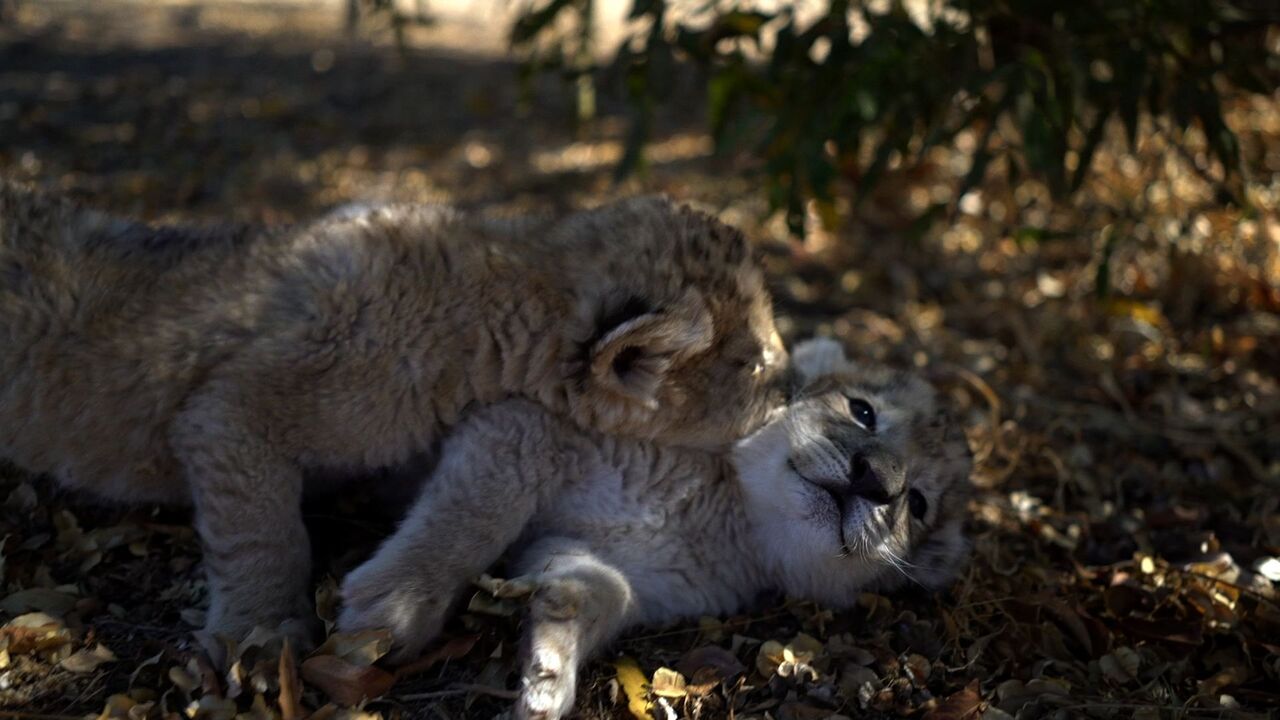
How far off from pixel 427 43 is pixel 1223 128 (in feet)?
23.9

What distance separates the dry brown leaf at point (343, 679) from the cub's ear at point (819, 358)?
7.19 ft

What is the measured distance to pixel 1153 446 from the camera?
17.0 feet

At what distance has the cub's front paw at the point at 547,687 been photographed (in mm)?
3250

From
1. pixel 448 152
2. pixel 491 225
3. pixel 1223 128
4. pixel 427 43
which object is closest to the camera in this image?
pixel 491 225

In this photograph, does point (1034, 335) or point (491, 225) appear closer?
point (491, 225)

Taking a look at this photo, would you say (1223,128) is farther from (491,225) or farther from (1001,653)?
(491,225)

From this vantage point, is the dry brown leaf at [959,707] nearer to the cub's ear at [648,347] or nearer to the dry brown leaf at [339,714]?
the cub's ear at [648,347]

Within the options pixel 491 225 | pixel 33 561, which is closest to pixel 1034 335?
pixel 491 225

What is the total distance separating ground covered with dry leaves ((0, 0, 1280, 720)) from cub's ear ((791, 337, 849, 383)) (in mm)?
167

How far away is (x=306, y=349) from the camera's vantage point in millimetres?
3566

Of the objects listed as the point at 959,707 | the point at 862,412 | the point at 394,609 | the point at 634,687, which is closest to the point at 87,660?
the point at 394,609

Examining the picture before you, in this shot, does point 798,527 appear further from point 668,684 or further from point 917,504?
point 668,684

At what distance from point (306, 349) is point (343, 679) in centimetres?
105

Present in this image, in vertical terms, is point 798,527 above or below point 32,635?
below
